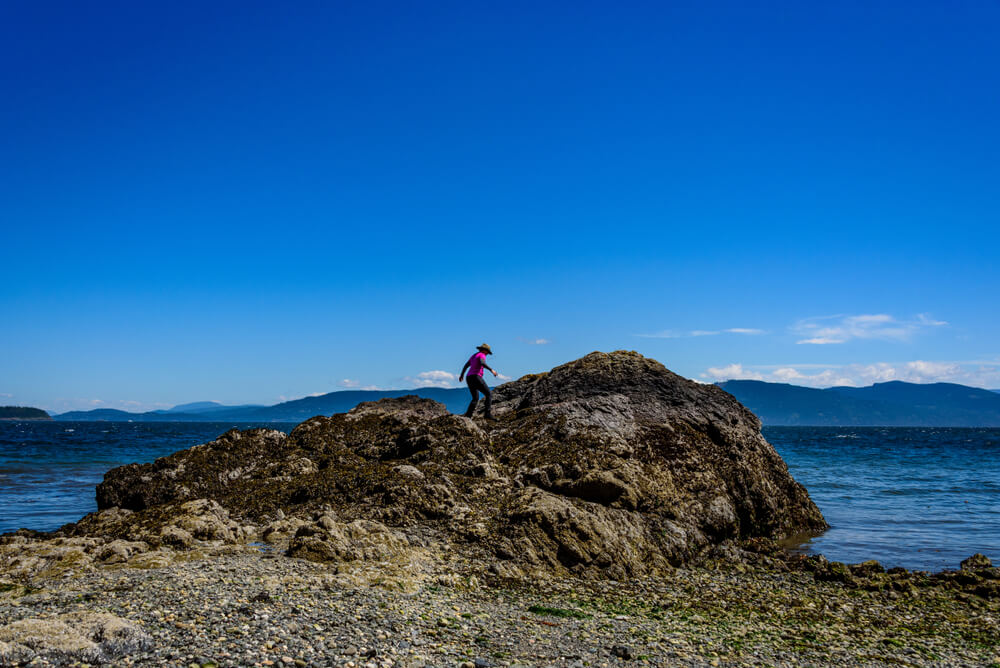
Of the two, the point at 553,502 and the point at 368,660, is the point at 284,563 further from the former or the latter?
the point at 553,502

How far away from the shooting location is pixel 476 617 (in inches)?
383

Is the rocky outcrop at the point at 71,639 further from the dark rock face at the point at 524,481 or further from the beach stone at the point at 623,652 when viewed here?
the beach stone at the point at 623,652

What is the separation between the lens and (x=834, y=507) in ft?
82.3

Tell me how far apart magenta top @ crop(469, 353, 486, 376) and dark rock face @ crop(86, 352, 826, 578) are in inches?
62.8

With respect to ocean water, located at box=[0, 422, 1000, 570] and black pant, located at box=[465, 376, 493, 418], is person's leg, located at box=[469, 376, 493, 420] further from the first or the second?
ocean water, located at box=[0, 422, 1000, 570]

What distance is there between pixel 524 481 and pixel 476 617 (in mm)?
6110

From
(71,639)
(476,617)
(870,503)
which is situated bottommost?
(870,503)

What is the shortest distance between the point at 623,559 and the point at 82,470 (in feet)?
118

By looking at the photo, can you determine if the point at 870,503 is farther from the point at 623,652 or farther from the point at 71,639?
the point at 71,639

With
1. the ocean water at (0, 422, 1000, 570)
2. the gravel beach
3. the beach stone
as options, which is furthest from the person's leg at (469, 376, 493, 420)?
the beach stone

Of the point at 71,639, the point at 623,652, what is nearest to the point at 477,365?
the point at 623,652

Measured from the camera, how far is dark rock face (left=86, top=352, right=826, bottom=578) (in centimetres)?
1312

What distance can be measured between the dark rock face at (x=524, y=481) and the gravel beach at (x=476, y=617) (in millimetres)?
1076

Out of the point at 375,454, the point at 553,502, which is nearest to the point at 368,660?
the point at 553,502
